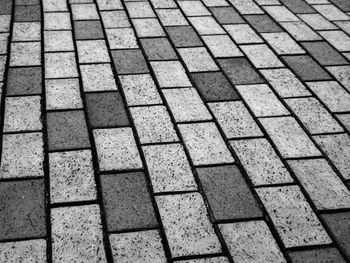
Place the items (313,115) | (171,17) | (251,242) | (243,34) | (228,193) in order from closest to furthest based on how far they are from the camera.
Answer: (251,242) → (228,193) → (313,115) → (243,34) → (171,17)

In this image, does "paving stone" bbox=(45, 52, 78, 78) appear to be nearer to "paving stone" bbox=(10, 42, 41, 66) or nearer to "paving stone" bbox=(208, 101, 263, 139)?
"paving stone" bbox=(10, 42, 41, 66)

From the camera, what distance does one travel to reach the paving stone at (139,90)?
111 inches

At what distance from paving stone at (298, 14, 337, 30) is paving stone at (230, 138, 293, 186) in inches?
78.2

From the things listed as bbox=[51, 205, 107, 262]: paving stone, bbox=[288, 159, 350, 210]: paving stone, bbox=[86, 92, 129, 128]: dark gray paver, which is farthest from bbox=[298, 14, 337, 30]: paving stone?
bbox=[51, 205, 107, 262]: paving stone

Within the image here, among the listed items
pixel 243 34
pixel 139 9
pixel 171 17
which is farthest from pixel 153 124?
pixel 139 9

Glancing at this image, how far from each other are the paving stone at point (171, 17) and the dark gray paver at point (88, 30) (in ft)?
2.08

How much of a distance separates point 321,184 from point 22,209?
5.33ft

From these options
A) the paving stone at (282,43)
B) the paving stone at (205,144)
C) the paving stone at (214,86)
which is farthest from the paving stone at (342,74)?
the paving stone at (205,144)

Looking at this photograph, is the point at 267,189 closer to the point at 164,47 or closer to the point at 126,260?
the point at 126,260

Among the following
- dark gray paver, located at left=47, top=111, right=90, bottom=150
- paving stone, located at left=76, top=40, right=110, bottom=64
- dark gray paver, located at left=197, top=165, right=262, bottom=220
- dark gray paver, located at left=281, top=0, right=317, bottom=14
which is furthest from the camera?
dark gray paver, located at left=281, top=0, right=317, bottom=14

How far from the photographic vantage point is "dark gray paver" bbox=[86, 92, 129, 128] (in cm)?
261

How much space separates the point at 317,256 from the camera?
6.18 feet

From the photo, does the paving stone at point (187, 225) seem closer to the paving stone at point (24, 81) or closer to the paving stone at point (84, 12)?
the paving stone at point (24, 81)

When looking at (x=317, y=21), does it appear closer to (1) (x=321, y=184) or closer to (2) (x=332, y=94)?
(2) (x=332, y=94)
